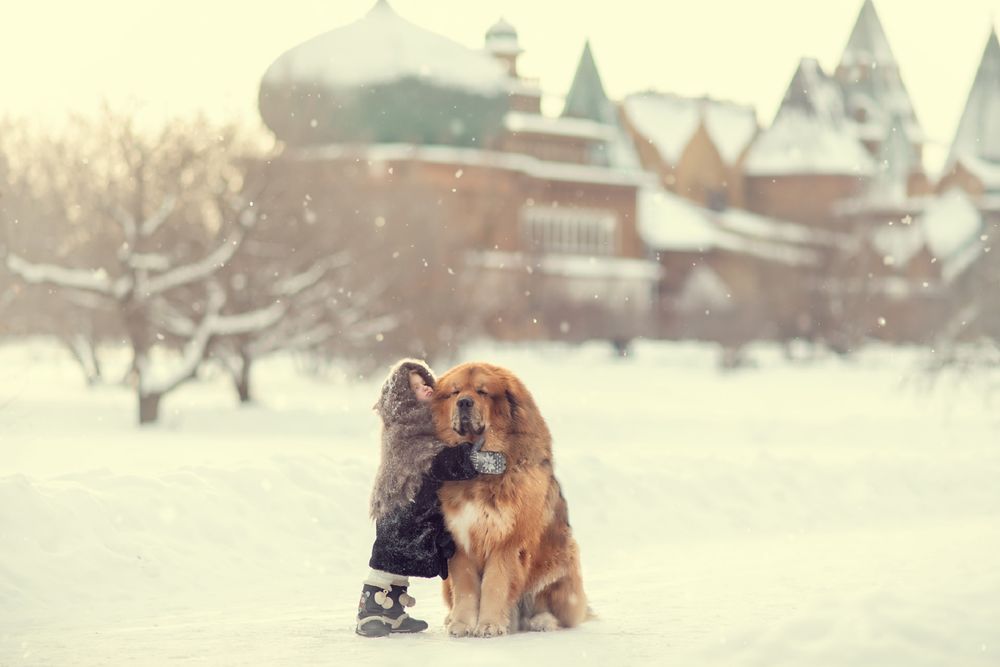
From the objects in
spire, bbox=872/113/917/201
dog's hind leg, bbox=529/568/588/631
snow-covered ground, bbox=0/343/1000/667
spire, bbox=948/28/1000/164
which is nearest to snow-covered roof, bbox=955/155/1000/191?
spire, bbox=948/28/1000/164

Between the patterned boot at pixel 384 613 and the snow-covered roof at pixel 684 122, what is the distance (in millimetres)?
76654

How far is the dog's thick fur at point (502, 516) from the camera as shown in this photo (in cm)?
753

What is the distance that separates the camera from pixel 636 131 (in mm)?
84062

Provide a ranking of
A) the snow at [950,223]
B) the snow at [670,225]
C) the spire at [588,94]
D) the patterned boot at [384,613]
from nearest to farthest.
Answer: the patterned boot at [384,613]
the snow at [670,225]
the spire at [588,94]
the snow at [950,223]

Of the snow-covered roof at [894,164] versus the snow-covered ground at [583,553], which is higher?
the snow-covered roof at [894,164]

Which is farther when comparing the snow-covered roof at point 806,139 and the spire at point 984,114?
the spire at point 984,114

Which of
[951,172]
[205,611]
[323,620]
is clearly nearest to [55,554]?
[205,611]

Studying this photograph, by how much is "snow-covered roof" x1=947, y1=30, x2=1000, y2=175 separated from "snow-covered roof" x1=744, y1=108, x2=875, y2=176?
17.4 feet

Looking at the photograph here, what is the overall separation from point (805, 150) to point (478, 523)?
79191mm

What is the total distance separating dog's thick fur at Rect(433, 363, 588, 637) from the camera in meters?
7.53

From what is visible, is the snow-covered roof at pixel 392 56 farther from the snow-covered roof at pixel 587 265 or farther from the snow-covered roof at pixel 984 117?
the snow-covered roof at pixel 984 117

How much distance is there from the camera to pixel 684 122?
86375mm

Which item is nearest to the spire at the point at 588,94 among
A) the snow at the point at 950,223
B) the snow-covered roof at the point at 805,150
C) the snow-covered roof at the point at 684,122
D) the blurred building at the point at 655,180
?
the blurred building at the point at 655,180

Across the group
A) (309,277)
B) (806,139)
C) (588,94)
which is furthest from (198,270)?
(806,139)
